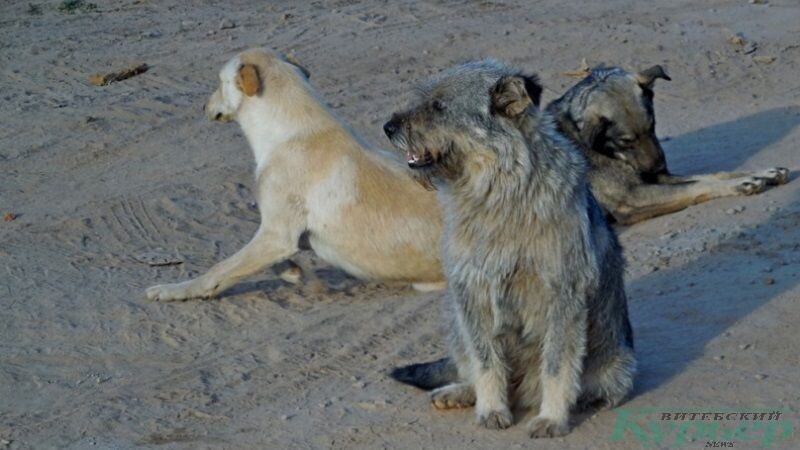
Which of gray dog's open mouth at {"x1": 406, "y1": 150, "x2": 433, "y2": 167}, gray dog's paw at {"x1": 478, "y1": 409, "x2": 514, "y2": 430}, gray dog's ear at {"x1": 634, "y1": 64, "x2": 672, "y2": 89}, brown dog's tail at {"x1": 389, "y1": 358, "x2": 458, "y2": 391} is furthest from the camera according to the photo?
gray dog's ear at {"x1": 634, "y1": 64, "x2": 672, "y2": 89}

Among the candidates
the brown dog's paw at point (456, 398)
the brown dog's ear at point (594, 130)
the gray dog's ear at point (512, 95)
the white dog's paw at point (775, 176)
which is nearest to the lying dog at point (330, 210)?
the brown dog's ear at point (594, 130)

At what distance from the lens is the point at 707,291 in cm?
850

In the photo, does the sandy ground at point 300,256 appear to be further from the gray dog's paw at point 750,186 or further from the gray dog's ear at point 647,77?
the gray dog's ear at point 647,77

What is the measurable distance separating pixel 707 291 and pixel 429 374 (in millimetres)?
2077

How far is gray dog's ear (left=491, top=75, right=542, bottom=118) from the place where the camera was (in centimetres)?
639

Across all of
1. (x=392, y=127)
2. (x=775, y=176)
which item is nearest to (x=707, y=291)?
(x=775, y=176)

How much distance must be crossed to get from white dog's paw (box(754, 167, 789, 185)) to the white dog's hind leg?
364 centimetres

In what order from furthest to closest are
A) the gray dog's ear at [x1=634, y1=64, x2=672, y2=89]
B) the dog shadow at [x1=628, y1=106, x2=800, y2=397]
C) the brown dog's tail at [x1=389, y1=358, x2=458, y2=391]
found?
the gray dog's ear at [x1=634, y1=64, x2=672, y2=89] < the dog shadow at [x1=628, y1=106, x2=800, y2=397] < the brown dog's tail at [x1=389, y1=358, x2=458, y2=391]

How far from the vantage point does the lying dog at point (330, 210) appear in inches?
372

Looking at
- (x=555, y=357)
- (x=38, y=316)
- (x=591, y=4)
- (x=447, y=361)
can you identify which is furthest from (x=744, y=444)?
(x=591, y=4)

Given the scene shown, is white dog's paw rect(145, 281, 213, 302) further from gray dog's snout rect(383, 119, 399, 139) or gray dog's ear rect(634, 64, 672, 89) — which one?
gray dog's ear rect(634, 64, 672, 89)

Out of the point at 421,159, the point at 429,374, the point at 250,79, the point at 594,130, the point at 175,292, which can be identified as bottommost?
the point at 175,292

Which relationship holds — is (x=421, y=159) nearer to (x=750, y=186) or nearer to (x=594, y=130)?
(x=594, y=130)

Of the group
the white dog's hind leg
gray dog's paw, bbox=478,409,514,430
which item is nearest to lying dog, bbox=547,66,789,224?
the white dog's hind leg
